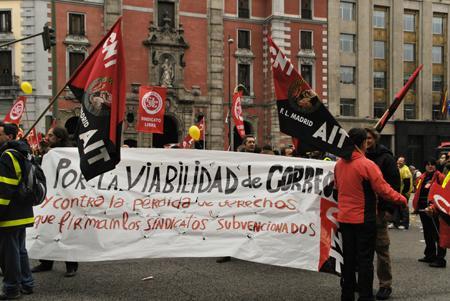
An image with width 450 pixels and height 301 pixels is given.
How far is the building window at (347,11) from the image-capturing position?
3819 cm

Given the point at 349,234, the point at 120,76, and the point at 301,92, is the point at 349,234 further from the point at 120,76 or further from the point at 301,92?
the point at 120,76

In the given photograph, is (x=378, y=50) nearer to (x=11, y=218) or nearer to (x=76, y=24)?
(x=76, y=24)

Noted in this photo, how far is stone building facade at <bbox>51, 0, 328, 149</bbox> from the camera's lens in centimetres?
3148

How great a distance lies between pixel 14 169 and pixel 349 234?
3.66m

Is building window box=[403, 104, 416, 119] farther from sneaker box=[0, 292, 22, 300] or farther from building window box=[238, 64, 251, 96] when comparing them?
sneaker box=[0, 292, 22, 300]

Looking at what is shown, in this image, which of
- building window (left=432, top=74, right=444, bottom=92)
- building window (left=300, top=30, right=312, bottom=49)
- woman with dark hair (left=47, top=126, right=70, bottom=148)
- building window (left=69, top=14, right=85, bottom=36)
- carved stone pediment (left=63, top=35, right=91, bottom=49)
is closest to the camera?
woman with dark hair (left=47, top=126, right=70, bottom=148)

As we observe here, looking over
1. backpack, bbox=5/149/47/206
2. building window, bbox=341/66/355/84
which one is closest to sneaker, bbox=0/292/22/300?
backpack, bbox=5/149/47/206

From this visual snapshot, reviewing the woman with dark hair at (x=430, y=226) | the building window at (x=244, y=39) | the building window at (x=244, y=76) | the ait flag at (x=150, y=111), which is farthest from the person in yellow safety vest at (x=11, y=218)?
the building window at (x=244, y=39)

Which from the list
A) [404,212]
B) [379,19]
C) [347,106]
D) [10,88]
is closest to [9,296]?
[404,212]

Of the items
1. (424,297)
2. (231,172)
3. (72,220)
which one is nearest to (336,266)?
(424,297)

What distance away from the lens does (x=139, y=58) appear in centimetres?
3291

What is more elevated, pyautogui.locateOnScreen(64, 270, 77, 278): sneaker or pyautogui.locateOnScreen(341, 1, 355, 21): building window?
pyautogui.locateOnScreen(341, 1, 355, 21): building window

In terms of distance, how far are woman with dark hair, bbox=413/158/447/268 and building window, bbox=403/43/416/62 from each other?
110ft

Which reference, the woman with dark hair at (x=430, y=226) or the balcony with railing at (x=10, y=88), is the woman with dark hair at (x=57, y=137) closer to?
the woman with dark hair at (x=430, y=226)
